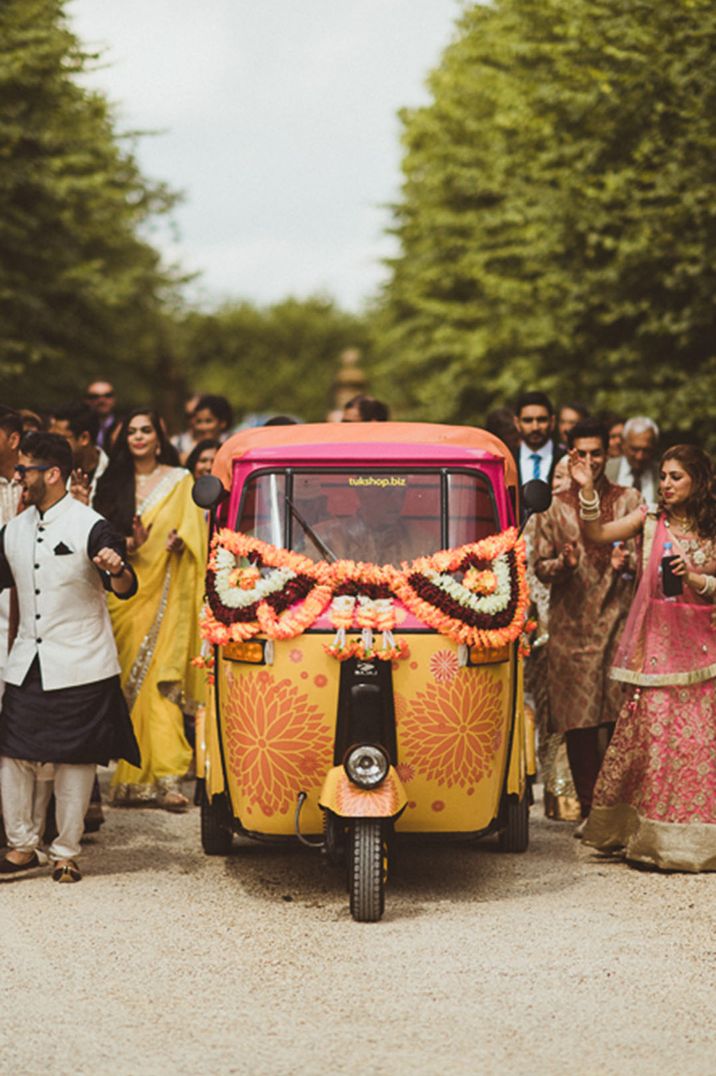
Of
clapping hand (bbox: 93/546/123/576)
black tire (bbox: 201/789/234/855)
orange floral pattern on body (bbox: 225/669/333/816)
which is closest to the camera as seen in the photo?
orange floral pattern on body (bbox: 225/669/333/816)

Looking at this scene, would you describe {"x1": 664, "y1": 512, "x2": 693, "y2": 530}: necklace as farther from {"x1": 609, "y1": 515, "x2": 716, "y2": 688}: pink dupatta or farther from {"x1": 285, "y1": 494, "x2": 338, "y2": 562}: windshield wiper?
{"x1": 285, "y1": 494, "x2": 338, "y2": 562}: windshield wiper

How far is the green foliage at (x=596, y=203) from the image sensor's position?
2172cm

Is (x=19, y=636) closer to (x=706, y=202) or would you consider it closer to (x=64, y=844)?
(x=64, y=844)

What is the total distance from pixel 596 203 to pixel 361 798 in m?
17.2

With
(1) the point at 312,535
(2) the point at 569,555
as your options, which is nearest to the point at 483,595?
(1) the point at 312,535

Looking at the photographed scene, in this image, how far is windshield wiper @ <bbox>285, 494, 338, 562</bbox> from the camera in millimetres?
8906

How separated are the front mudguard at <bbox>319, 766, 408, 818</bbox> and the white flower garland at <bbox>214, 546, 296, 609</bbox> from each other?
846mm

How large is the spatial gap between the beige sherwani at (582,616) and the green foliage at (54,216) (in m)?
15.7

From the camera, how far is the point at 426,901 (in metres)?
8.93

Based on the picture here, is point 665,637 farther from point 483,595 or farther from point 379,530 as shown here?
point 379,530

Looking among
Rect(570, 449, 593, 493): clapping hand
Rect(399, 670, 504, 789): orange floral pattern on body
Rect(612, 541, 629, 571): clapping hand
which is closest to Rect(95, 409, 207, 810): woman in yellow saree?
Rect(612, 541, 629, 571): clapping hand

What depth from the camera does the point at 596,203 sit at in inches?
963

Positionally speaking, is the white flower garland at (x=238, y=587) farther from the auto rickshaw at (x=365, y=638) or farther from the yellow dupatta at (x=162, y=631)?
the yellow dupatta at (x=162, y=631)

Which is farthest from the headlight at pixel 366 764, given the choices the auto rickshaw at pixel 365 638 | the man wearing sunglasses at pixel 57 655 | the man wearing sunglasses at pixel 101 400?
the man wearing sunglasses at pixel 101 400
